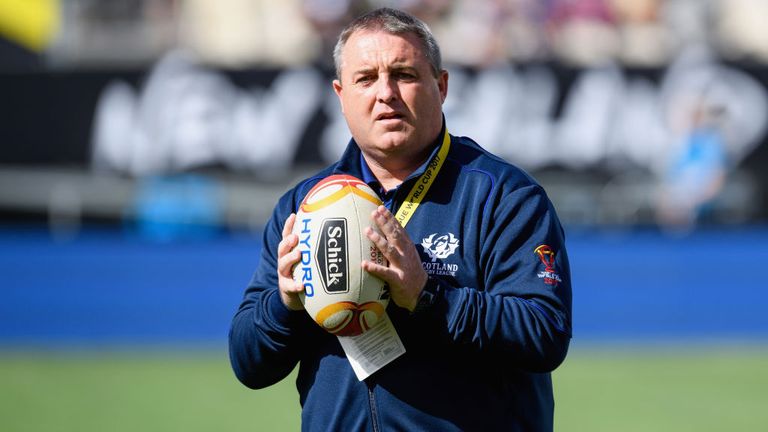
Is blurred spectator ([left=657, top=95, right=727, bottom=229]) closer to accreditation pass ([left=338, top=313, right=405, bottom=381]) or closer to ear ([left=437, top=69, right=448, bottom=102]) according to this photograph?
ear ([left=437, top=69, right=448, bottom=102])

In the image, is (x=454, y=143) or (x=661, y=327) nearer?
(x=454, y=143)

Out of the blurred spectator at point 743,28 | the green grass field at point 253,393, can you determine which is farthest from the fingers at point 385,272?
the blurred spectator at point 743,28

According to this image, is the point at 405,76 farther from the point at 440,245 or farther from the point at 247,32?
the point at 247,32

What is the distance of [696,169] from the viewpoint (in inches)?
521

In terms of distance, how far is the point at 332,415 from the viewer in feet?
10.6

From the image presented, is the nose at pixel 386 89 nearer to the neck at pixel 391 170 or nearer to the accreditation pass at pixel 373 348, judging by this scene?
the neck at pixel 391 170

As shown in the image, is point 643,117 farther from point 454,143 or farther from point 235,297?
point 454,143

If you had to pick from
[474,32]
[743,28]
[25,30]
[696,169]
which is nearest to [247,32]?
[25,30]

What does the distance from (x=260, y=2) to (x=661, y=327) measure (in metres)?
6.52

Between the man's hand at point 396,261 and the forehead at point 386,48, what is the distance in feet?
1.56

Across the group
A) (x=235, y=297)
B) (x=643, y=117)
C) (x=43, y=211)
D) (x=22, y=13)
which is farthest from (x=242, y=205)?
(x=643, y=117)

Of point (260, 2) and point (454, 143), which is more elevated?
point (260, 2)

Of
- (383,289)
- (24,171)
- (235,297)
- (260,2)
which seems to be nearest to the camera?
(383,289)

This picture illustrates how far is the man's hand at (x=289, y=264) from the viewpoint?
3057 mm
